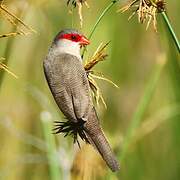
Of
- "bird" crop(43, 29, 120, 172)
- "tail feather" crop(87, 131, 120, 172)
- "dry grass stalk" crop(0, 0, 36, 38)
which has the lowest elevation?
"tail feather" crop(87, 131, 120, 172)

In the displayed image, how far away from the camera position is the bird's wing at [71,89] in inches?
99.0

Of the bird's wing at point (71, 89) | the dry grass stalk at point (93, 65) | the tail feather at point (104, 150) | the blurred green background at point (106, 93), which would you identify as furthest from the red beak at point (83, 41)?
the blurred green background at point (106, 93)

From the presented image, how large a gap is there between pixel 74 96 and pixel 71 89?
0.03 meters

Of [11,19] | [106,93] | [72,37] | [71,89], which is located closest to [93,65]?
[71,89]

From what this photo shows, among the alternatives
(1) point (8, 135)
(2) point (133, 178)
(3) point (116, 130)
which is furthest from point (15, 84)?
(2) point (133, 178)

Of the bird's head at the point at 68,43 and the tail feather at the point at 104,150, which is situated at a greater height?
the bird's head at the point at 68,43

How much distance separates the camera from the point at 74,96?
2.55 m

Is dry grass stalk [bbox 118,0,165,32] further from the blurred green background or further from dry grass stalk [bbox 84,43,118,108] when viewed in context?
the blurred green background

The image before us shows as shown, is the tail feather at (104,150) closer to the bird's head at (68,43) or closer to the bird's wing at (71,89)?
the bird's wing at (71,89)

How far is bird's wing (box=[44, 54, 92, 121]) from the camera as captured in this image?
252 centimetres

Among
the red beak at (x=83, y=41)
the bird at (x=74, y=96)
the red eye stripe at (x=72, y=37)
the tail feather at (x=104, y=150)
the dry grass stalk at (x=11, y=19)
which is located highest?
the dry grass stalk at (x=11, y=19)

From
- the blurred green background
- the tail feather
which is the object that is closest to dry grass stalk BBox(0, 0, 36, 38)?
the tail feather

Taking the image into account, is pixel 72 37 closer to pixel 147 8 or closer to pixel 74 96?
pixel 74 96

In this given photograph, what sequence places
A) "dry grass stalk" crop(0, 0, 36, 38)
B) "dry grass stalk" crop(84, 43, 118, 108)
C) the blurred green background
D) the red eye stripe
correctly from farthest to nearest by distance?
1. the blurred green background
2. the red eye stripe
3. "dry grass stalk" crop(84, 43, 118, 108)
4. "dry grass stalk" crop(0, 0, 36, 38)
